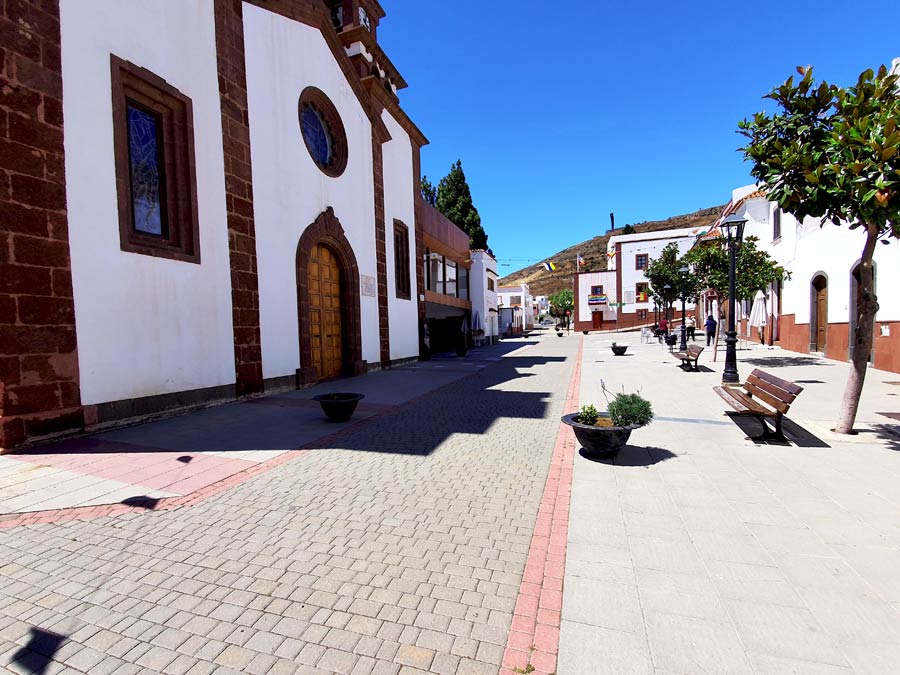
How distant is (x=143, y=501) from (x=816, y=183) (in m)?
8.12

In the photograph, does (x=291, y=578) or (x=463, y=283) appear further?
(x=463, y=283)

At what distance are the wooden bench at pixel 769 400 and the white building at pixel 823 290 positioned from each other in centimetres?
493

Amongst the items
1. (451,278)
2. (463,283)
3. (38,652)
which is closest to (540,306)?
(463,283)

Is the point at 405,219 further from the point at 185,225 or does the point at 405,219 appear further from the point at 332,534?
the point at 332,534

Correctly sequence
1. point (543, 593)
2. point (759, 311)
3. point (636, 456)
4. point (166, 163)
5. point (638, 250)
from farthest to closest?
point (638, 250), point (759, 311), point (166, 163), point (636, 456), point (543, 593)

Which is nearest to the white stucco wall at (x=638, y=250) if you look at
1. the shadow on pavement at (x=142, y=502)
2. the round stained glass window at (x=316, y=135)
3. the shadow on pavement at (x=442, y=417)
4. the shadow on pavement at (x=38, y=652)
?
the shadow on pavement at (x=442, y=417)

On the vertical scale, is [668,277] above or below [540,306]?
below

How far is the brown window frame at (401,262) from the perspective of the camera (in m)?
18.0

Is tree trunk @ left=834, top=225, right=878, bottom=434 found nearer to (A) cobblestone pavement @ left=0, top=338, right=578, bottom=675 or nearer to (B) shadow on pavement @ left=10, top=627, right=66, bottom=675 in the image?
(A) cobblestone pavement @ left=0, top=338, right=578, bottom=675

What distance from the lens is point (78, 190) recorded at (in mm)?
6547

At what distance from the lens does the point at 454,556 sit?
3191 mm

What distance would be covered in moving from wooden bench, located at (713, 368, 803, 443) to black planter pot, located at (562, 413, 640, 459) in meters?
2.01

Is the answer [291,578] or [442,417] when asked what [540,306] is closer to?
[442,417]

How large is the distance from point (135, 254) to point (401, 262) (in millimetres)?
11605
